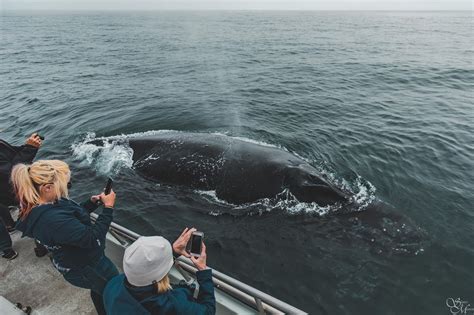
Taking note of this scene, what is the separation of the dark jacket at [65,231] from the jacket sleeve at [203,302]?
1.33 meters

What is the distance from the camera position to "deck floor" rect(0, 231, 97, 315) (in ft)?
17.0

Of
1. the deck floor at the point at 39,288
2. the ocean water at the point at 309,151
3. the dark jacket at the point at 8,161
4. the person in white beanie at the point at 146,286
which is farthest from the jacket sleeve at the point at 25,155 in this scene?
the person in white beanie at the point at 146,286

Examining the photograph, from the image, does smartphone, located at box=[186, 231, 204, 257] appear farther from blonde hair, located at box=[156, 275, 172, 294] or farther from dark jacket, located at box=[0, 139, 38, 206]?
dark jacket, located at box=[0, 139, 38, 206]

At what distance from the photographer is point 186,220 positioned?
29.0 ft

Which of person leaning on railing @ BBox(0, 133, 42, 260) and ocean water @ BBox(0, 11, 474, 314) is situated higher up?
person leaning on railing @ BBox(0, 133, 42, 260)

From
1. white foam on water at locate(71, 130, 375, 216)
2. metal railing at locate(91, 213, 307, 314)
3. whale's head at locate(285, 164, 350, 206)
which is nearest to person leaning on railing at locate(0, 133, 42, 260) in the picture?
metal railing at locate(91, 213, 307, 314)

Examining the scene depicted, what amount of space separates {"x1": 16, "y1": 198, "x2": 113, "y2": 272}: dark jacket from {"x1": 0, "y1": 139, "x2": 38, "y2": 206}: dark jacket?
2.49m

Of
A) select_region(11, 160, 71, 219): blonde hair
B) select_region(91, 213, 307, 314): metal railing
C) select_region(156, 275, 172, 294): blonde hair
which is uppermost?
select_region(11, 160, 71, 219): blonde hair

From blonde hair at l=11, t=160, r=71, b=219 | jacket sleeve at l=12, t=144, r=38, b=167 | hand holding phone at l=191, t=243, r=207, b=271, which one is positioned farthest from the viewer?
jacket sleeve at l=12, t=144, r=38, b=167

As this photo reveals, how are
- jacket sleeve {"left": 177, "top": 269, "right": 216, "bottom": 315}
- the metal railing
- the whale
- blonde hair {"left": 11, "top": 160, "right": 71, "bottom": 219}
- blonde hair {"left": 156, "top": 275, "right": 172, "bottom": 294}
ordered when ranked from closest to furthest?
blonde hair {"left": 156, "top": 275, "right": 172, "bottom": 294} < jacket sleeve {"left": 177, "top": 269, "right": 216, "bottom": 315} < blonde hair {"left": 11, "top": 160, "right": 71, "bottom": 219} < the metal railing < the whale

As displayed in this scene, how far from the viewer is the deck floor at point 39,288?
5.18m

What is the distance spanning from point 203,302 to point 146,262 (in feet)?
2.95

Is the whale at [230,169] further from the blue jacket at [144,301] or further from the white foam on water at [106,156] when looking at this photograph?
the blue jacket at [144,301]

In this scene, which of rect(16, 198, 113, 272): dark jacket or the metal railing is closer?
rect(16, 198, 113, 272): dark jacket
